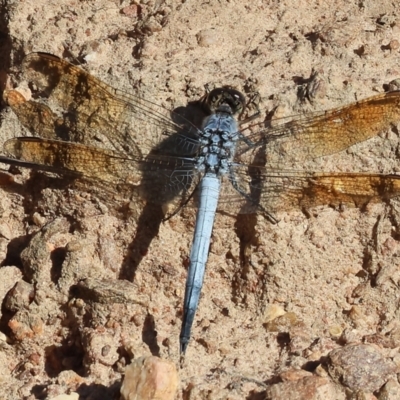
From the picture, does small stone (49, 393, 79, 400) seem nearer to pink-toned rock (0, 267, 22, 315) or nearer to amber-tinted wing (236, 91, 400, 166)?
pink-toned rock (0, 267, 22, 315)

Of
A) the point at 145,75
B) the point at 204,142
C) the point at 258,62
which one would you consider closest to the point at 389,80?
the point at 258,62

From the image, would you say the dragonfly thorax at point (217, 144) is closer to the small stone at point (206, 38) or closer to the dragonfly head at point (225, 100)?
the dragonfly head at point (225, 100)

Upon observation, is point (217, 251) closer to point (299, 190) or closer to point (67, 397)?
point (299, 190)

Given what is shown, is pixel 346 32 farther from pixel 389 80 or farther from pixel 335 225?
pixel 335 225

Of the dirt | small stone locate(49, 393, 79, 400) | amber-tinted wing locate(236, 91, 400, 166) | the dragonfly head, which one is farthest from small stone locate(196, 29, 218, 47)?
small stone locate(49, 393, 79, 400)

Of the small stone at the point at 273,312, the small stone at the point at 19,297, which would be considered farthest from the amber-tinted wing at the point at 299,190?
the small stone at the point at 19,297

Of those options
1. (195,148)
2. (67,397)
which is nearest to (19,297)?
(67,397)

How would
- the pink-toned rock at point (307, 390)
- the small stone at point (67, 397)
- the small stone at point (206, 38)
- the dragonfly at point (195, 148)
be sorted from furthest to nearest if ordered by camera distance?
the small stone at point (206, 38), the dragonfly at point (195, 148), the small stone at point (67, 397), the pink-toned rock at point (307, 390)
